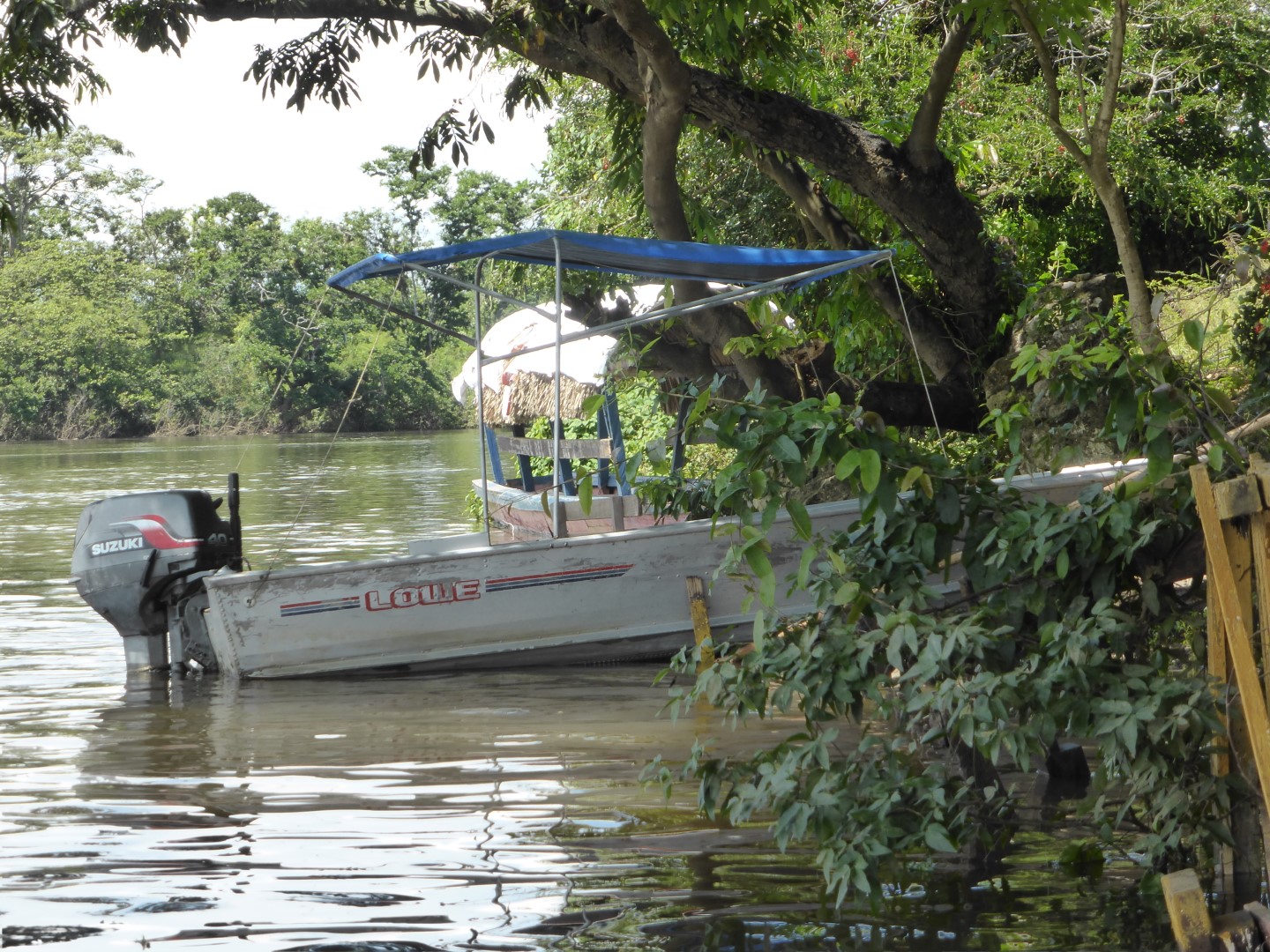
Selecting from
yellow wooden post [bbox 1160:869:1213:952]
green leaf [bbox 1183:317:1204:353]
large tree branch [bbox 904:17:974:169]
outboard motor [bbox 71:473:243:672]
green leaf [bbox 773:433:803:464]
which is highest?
large tree branch [bbox 904:17:974:169]

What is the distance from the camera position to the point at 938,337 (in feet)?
33.0

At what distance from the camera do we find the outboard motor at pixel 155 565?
8672mm

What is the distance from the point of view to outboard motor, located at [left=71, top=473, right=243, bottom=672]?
8.67 meters

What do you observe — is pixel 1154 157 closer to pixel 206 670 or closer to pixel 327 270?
pixel 206 670

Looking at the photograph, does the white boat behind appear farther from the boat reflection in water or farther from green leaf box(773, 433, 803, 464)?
green leaf box(773, 433, 803, 464)

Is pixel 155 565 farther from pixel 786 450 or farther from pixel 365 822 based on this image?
pixel 786 450

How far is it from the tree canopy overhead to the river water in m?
1.89

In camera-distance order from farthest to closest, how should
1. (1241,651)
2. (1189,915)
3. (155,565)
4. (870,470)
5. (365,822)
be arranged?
(155,565) → (365,822) → (870,470) → (1189,915) → (1241,651)

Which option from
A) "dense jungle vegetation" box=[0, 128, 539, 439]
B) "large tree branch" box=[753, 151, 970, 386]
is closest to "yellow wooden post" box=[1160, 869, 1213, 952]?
"large tree branch" box=[753, 151, 970, 386]

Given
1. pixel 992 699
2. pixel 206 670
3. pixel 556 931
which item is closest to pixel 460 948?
pixel 556 931

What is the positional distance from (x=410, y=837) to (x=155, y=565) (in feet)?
13.4

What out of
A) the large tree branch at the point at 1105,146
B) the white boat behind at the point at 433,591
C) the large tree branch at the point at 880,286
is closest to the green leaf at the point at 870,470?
the large tree branch at the point at 1105,146

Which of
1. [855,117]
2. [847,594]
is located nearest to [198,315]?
[855,117]

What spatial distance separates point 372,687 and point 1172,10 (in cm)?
1208
